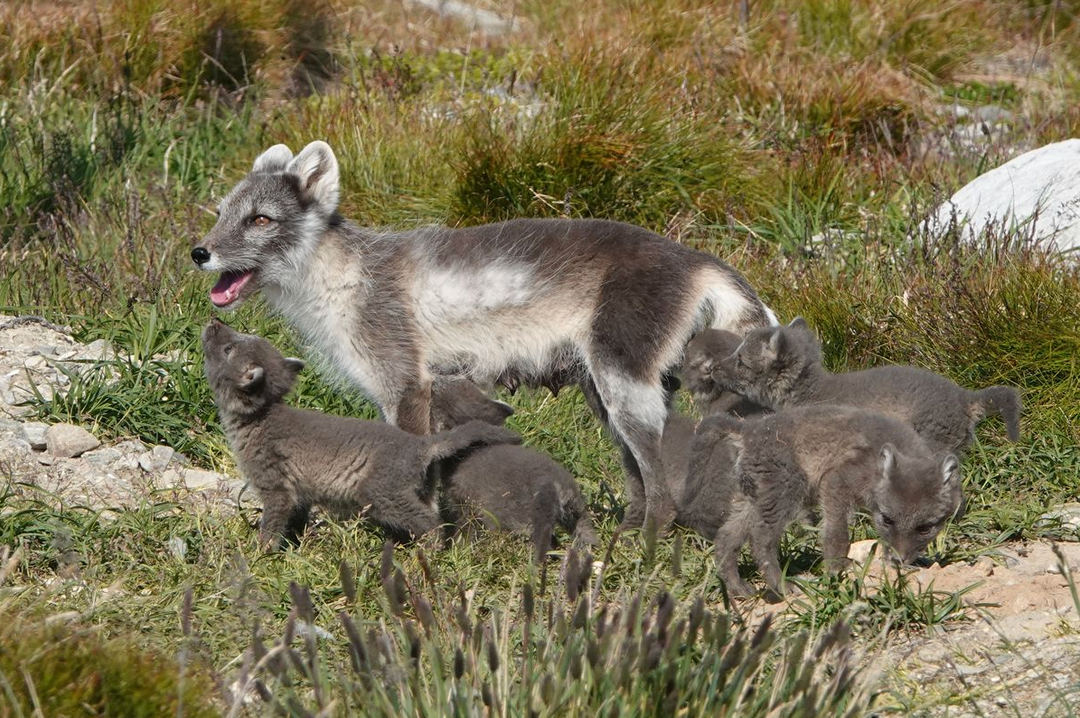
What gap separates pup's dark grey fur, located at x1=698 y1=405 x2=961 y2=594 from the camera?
5254 mm

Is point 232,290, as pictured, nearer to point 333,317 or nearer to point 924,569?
point 333,317

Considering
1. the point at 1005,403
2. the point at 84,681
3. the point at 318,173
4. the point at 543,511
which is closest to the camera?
the point at 84,681

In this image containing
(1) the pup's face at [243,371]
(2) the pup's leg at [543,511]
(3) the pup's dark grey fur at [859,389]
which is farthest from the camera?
(3) the pup's dark grey fur at [859,389]

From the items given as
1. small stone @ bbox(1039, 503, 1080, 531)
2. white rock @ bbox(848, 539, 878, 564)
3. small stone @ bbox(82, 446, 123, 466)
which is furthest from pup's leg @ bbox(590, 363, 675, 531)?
small stone @ bbox(82, 446, 123, 466)

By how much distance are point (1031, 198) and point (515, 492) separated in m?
4.58

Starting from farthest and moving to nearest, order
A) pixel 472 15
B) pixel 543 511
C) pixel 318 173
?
pixel 472 15 < pixel 318 173 < pixel 543 511

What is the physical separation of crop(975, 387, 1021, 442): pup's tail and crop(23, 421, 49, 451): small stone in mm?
4497

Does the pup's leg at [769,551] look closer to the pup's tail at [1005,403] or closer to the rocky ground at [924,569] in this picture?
the rocky ground at [924,569]

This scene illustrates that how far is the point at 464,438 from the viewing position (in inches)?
228

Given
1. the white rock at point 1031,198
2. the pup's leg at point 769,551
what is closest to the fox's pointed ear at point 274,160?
the pup's leg at point 769,551

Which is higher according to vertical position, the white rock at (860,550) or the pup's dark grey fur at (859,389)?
the pup's dark grey fur at (859,389)

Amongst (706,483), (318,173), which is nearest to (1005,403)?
(706,483)

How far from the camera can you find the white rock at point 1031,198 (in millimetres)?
8141

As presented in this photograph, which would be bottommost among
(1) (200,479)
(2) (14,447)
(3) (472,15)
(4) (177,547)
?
(3) (472,15)
